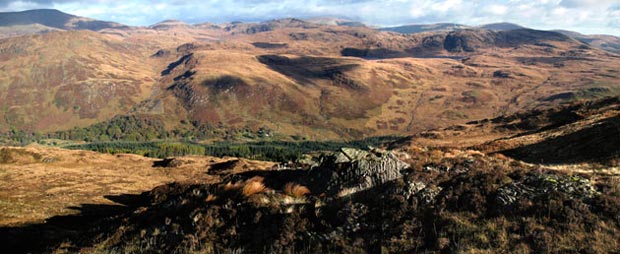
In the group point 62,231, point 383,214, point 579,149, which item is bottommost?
point 62,231

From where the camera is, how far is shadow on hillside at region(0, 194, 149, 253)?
2198 centimetres

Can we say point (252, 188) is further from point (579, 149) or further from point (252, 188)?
point (579, 149)

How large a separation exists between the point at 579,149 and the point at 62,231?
4212 cm

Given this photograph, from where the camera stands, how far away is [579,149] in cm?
3344

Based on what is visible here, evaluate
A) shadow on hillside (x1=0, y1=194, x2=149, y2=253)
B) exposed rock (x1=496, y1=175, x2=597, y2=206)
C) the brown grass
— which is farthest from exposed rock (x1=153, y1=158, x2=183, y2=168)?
exposed rock (x1=496, y1=175, x2=597, y2=206)

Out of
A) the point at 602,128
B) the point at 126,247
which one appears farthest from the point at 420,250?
the point at 602,128

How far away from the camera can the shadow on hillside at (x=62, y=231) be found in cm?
2198

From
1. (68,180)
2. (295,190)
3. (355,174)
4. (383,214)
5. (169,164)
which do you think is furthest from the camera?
(169,164)

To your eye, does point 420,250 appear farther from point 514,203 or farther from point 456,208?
point 514,203

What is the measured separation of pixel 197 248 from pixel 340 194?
7908mm

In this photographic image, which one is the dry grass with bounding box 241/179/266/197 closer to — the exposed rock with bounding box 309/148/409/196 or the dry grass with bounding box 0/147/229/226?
the exposed rock with bounding box 309/148/409/196

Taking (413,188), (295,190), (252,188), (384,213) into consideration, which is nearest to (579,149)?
(413,188)

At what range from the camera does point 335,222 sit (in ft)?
60.4

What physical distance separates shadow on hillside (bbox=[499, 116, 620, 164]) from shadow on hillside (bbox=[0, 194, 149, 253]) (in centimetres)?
3411
